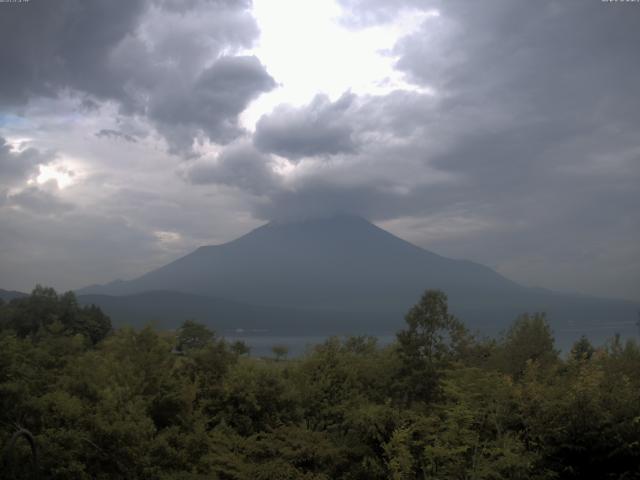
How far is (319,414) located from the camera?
18.2 meters

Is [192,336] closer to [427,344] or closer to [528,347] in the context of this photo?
[427,344]

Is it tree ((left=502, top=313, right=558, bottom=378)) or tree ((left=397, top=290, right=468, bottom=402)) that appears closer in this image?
tree ((left=397, top=290, right=468, bottom=402))

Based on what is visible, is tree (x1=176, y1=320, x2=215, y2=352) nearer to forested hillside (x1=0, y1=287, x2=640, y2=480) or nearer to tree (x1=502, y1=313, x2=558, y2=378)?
forested hillside (x1=0, y1=287, x2=640, y2=480)

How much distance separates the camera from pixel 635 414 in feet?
41.9

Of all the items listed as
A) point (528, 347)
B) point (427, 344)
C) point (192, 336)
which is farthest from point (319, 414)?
point (192, 336)

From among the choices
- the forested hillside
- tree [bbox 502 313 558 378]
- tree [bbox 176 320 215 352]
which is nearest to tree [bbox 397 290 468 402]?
the forested hillside

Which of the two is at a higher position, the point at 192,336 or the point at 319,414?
the point at 192,336

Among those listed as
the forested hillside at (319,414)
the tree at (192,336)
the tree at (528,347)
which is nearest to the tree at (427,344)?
the forested hillside at (319,414)

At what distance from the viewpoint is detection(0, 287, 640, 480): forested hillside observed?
39.1 ft

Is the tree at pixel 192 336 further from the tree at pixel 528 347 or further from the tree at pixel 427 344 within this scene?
the tree at pixel 528 347

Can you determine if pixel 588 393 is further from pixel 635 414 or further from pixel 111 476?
pixel 111 476

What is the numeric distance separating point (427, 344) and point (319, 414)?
4181mm

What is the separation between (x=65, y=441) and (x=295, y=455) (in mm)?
5041

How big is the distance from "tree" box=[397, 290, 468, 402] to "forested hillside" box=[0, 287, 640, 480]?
4 cm
